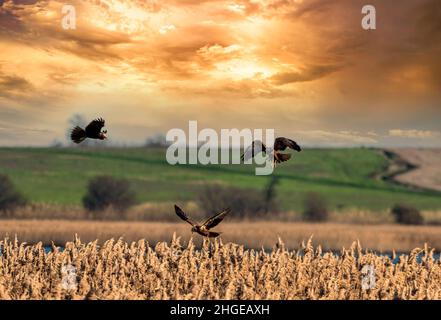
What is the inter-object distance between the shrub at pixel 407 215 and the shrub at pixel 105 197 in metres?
27.0

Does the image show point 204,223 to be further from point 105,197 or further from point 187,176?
point 187,176

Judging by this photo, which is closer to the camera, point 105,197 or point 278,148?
point 278,148

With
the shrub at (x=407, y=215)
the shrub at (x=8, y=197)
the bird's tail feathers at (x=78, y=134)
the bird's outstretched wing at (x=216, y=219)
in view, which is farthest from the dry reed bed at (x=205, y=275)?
the shrub at (x=407, y=215)

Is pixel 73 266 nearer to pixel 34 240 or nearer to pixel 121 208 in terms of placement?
pixel 34 240

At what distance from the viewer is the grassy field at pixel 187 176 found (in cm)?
9081

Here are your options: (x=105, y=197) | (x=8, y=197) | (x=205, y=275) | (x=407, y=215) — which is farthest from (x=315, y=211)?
(x=205, y=275)

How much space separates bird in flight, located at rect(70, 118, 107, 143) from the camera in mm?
17547

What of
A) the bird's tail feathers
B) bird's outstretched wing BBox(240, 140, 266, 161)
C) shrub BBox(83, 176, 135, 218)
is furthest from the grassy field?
bird's outstretched wing BBox(240, 140, 266, 161)

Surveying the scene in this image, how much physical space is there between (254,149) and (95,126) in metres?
3.64

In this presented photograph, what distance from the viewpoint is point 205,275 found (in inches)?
682

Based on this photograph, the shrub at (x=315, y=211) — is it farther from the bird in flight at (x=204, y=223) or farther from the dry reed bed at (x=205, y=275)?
the bird in flight at (x=204, y=223)

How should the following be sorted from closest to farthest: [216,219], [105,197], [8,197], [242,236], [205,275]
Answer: [216,219], [205,275], [242,236], [8,197], [105,197]

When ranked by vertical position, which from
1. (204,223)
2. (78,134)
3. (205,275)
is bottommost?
(205,275)

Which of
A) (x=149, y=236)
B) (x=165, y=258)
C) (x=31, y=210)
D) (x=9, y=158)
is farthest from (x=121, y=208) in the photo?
(x=165, y=258)
